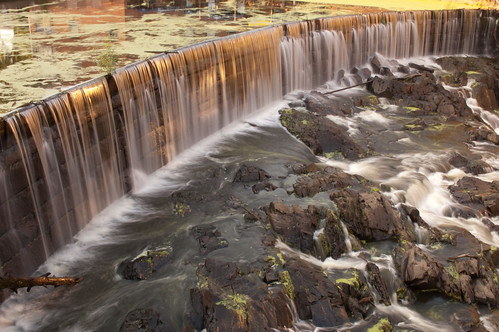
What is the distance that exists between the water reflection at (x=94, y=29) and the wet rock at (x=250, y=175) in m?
3.58

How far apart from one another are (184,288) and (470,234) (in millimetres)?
5593

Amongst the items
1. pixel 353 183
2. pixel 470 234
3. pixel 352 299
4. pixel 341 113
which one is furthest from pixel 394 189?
pixel 341 113

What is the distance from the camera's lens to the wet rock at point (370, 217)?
9898mm

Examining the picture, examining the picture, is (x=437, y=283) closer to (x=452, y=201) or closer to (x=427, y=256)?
(x=427, y=256)

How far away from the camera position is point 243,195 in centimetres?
1105

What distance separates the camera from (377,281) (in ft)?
28.6

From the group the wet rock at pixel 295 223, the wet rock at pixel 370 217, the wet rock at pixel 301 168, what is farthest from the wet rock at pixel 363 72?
the wet rock at pixel 295 223

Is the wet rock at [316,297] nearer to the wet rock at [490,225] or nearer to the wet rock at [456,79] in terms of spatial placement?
the wet rock at [490,225]

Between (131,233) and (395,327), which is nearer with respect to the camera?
(395,327)

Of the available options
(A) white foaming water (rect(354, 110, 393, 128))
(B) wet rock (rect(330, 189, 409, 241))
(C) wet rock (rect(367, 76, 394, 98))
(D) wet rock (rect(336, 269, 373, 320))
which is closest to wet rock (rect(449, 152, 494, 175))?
(A) white foaming water (rect(354, 110, 393, 128))

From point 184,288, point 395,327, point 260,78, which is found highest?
point 260,78

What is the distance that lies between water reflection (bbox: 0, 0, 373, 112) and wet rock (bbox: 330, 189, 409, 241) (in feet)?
19.1

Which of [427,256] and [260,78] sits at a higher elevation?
[260,78]

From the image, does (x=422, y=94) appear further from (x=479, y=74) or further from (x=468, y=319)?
(x=468, y=319)
